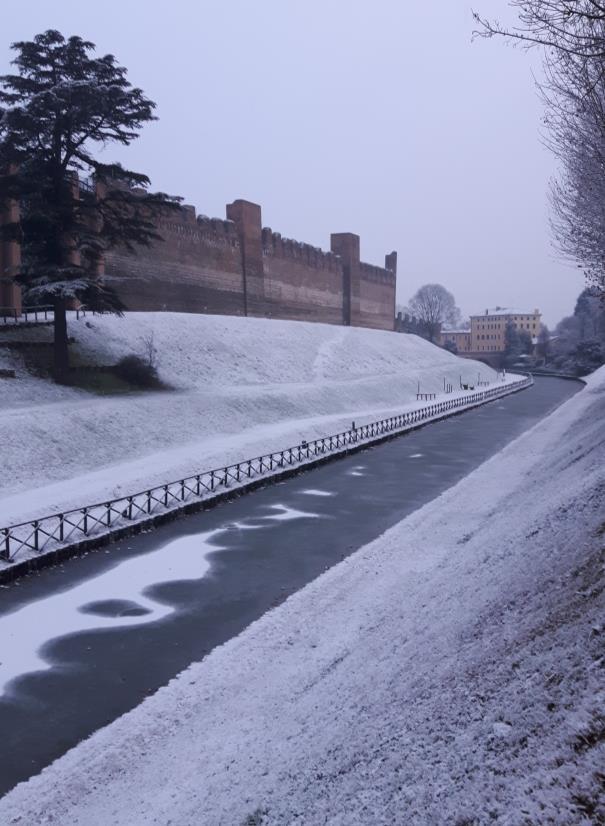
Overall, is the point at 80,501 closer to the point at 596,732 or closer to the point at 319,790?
the point at 319,790

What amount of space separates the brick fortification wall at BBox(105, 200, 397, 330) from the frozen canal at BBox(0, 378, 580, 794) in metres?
21.5

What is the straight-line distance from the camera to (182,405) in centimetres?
2434

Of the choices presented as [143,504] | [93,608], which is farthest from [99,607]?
[143,504]

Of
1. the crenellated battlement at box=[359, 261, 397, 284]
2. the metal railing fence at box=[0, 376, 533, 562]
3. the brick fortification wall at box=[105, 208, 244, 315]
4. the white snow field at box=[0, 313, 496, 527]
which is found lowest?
the metal railing fence at box=[0, 376, 533, 562]

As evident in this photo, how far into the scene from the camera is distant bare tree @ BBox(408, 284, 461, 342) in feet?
333

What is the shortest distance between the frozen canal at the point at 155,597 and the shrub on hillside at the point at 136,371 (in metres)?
9.99

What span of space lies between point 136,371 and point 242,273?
19.6 metres

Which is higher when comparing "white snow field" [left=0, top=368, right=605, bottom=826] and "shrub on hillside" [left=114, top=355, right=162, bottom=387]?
"shrub on hillside" [left=114, top=355, right=162, bottom=387]

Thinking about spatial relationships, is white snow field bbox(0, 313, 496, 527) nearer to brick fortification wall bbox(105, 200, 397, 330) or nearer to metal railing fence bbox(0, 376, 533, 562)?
metal railing fence bbox(0, 376, 533, 562)

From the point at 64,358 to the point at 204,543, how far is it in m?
13.1

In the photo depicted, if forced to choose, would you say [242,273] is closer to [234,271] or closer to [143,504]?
[234,271]

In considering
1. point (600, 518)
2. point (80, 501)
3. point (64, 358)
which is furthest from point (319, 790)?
point (64, 358)

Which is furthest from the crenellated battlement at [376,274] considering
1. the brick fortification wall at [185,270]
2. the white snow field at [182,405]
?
the brick fortification wall at [185,270]

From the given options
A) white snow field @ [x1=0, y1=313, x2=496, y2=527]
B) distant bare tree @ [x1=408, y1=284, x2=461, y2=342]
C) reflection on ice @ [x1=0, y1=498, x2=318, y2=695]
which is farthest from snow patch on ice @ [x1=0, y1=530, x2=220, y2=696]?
distant bare tree @ [x1=408, y1=284, x2=461, y2=342]
